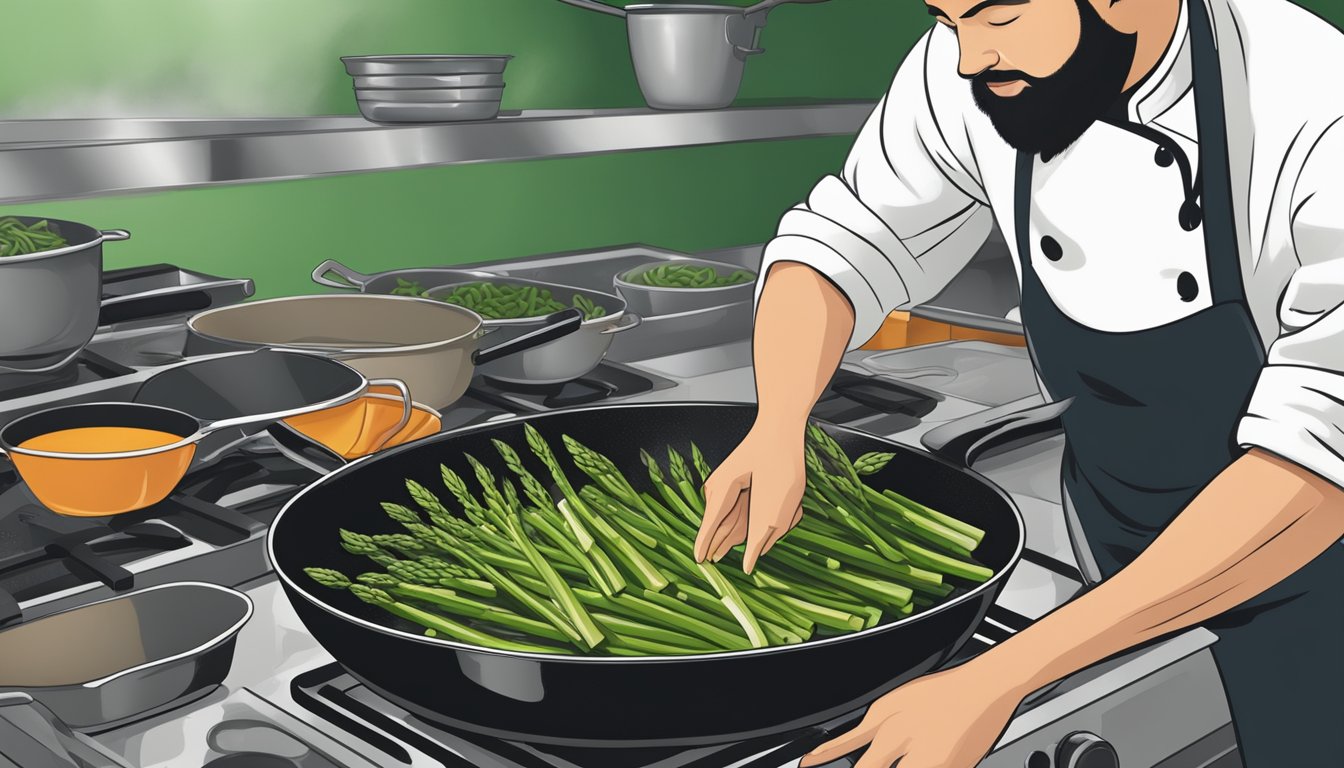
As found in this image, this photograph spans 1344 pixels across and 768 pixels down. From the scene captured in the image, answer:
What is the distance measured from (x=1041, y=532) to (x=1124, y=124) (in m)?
0.36

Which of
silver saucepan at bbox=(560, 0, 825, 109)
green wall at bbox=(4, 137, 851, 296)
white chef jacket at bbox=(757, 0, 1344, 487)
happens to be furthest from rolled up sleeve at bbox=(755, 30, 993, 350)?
green wall at bbox=(4, 137, 851, 296)

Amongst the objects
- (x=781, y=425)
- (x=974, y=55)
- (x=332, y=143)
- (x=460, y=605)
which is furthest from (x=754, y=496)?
(x=332, y=143)

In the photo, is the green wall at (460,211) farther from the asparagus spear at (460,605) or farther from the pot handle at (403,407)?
the asparagus spear at (460,605)

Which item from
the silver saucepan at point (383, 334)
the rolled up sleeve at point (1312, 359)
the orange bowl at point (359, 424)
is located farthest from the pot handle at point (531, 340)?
the rolled up sleeve at point (1312, 359)

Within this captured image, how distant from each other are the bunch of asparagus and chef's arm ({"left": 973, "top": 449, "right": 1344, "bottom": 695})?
0.16 meters

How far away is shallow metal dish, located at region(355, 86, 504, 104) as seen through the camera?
4.30 feet

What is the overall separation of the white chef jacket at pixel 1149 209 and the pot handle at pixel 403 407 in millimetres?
333

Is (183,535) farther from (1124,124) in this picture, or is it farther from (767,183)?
(767,183)

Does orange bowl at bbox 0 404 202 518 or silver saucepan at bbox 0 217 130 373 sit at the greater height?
silver saucepan at bbox 0 217 130 373

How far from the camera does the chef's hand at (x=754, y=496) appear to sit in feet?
2.64

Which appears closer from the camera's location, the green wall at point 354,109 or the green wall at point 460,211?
the green wall at point 354,109

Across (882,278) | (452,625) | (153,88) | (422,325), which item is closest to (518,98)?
(153,88)

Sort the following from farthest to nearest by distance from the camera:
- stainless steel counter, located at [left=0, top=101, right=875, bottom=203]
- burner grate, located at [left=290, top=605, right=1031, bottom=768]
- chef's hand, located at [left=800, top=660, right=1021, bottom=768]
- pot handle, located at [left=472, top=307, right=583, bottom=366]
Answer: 1. pot handle, located at [left=472, top=307, right=583, bottom=366]
2. stainless steel counter, located at [left=0, top=101, right=875, bottom=203]
3. burner grate, located at [left=290, top=605, right=1031, bottom=768]
4. chef's hand, located at [left=800, top=660, right=1021, bottom=768]

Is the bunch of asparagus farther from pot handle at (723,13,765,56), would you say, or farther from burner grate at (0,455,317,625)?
pot handle at (723,13,765,56)
